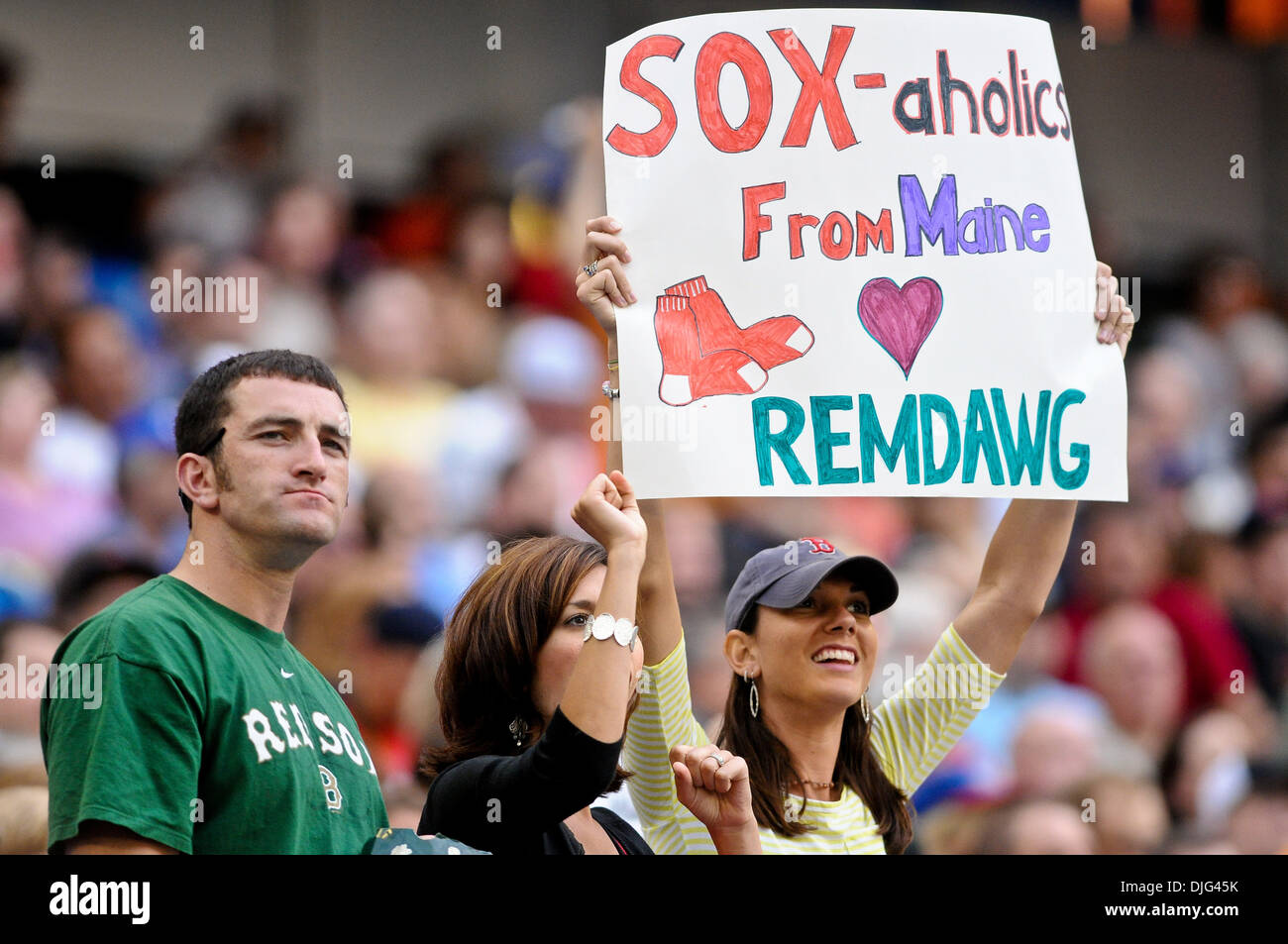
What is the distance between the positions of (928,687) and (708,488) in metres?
0.57

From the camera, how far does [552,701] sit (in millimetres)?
2619

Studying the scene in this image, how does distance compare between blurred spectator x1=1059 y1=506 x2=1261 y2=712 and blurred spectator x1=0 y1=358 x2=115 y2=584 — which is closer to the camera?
blurred spectator x1=0 y1=358 x2=115 y2=584

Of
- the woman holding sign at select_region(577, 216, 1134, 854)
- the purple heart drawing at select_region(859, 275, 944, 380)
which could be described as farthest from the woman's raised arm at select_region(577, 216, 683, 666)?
the purple heart drawing at select_region(859, 275, 944, 380)

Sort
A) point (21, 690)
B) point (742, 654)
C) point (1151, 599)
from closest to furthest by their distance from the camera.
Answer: point (742, 654) → point (21, 690) → point (1151, 599)

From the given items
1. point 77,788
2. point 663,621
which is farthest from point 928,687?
point 77,788

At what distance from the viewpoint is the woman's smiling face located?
2.81 metres

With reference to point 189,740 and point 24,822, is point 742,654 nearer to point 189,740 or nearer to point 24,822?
point 189,740

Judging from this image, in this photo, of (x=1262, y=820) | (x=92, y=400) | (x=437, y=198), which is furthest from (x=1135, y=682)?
(x=92, y=400)

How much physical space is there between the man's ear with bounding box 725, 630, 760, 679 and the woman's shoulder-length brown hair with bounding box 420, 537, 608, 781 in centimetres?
37

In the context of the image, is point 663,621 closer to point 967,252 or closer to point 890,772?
point 890,772

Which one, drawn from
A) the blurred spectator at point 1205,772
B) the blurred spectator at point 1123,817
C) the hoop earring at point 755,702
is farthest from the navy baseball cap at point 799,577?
the blurred spectator at point 1205,772

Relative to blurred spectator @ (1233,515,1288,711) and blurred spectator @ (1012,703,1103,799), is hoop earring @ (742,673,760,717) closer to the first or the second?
→ blurred spectator @ (1012,703,1103,799)

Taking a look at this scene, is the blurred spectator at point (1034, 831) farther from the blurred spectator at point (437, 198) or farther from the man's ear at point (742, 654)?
the blurred spectator at point (437, 198)

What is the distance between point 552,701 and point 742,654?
0.43 meters
